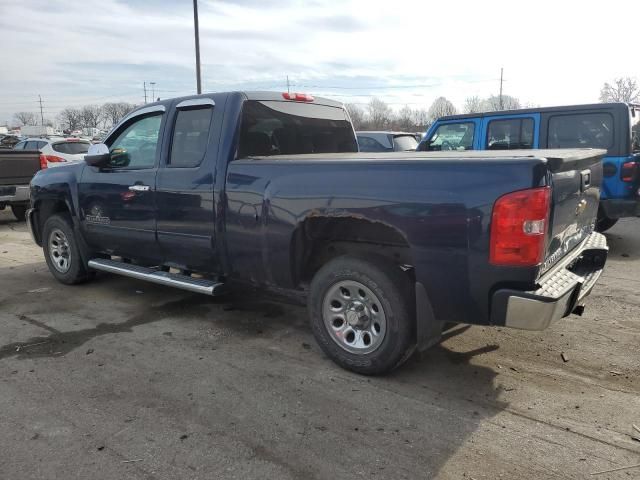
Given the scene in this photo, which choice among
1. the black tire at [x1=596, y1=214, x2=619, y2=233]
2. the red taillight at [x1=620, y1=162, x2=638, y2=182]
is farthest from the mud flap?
the black tire at [x1=596, y1=214, x2=619, y2=233]

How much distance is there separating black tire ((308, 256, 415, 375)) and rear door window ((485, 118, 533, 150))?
5.13m

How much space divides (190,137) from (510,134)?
5172 mm

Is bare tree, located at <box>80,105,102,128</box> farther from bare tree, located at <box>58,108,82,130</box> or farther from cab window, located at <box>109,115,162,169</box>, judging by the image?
cab window, located at <box>109,115,162,169</box>

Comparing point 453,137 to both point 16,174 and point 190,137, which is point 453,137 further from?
point 16,174

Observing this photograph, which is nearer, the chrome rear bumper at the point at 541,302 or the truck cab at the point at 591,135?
the chrome rear bumper at the point at 541,302

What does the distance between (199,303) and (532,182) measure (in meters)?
3.71

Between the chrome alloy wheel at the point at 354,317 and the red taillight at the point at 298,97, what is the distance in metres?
2.09

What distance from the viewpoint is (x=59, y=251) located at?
6332mm

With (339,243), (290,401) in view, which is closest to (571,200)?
(339,243)

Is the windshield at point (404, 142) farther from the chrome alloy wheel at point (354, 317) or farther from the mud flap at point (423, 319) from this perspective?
the mud flap at point (423, 319)

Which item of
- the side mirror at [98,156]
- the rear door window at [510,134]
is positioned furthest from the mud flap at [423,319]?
the rear door window at [510,134]

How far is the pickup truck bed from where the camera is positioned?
10.9m

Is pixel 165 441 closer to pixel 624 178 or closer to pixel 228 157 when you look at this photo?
pixel 228 157

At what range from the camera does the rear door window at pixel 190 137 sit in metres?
4.61
